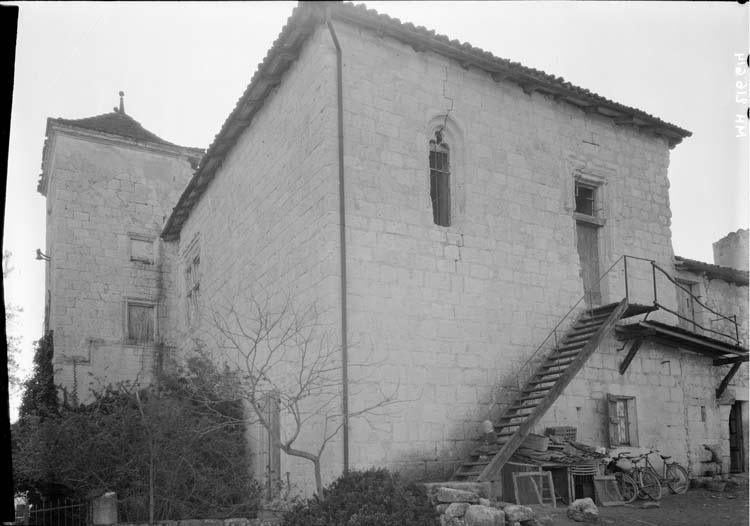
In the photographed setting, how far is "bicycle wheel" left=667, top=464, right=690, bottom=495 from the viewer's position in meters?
13.5

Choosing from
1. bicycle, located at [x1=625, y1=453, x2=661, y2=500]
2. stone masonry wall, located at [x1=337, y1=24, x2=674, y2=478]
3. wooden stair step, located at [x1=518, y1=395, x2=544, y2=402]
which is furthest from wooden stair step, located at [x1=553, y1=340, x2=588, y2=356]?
bicycle, located at [x1=625, y1=453, x2=661, y2=500]

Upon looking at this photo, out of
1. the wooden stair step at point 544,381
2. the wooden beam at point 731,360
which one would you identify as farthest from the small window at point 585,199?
the wooden beam at point 731,360

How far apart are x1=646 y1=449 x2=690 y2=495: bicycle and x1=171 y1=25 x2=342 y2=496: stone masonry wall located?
612 cm

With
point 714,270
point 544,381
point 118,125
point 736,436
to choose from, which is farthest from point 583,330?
point 118,125

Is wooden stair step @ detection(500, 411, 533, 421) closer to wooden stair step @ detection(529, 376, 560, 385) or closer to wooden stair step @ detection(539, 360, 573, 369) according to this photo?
wooden stair step @ detection(529, 376, 560, 385)

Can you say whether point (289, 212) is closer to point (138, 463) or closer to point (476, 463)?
point (138, 463)

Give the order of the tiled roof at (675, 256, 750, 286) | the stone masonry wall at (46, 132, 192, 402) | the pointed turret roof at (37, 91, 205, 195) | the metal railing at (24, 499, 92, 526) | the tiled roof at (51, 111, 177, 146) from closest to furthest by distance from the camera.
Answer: the metal railing at (24, 499, 92, 526)
the tiled roof at (675, 256, 750, 286)
the stone masonry wall at (46, 132, 192, 402)
the pointed turret roof at (37, 91, 205, 195)
the tiled roof at (51, 111, 177, 146)

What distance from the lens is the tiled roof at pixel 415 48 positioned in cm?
1204

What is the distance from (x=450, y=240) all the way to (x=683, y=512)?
208 inches

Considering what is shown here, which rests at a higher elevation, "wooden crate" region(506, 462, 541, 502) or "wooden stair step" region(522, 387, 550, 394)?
"wooden stair step" region(522, 387, 550, 394)

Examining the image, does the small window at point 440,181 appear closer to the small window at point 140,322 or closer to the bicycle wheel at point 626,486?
the bicycle wheel at point 626,486

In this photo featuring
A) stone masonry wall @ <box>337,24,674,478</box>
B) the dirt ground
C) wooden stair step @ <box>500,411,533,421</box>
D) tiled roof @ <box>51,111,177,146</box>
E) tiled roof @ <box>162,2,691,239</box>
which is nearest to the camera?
the dirt ground

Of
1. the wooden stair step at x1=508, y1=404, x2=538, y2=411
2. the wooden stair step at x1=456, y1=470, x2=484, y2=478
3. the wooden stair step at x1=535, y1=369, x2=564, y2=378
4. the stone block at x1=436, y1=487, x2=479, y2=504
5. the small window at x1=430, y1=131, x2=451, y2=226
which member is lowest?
the stone block at x1=436, y1=487, x2=479, y2=504

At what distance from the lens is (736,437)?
58.1 feet
